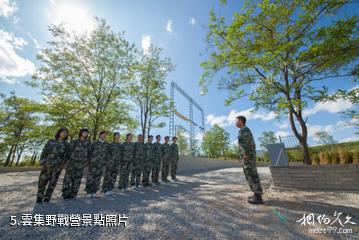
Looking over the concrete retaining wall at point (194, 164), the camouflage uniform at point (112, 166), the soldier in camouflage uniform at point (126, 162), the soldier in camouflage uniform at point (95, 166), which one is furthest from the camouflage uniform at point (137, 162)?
the concrete retaining wall at point (194, 164)

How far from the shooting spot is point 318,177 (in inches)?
184

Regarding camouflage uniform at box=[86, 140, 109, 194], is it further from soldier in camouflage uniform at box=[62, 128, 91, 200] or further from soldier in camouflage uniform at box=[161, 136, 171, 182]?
soldier in camouflage uniform at box=[161, 136, 171, 182]

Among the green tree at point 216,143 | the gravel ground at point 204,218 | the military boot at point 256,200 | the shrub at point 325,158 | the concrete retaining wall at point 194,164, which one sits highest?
the green tree at point 216,143

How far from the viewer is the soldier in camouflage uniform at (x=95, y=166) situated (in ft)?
15.3

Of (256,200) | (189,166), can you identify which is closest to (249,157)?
(256,200)

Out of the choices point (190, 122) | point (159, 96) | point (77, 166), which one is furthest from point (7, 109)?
point (77, 166)

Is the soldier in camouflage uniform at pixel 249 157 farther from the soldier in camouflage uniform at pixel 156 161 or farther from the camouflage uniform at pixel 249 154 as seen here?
the soldier in camouflage uniform at pixel 156 161

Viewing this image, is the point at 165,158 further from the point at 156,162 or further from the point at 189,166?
the point at 189,166

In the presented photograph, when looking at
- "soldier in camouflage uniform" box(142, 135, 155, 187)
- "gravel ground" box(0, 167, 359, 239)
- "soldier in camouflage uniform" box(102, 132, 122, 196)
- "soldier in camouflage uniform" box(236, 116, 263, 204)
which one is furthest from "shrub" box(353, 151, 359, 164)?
"soldier in camouflage uniform" box(102, 132, 122, 196)

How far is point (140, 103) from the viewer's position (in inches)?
629

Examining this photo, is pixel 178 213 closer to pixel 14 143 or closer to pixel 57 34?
pixel 57 34

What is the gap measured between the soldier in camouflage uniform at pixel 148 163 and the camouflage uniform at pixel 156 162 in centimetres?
16

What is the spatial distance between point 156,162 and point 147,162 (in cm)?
53

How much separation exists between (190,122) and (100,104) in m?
12.4
